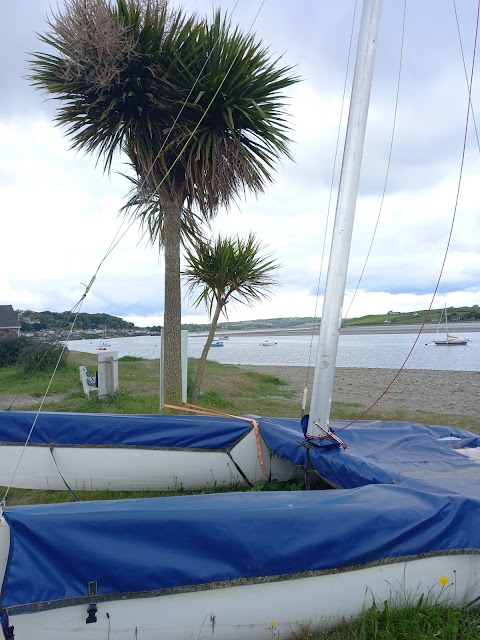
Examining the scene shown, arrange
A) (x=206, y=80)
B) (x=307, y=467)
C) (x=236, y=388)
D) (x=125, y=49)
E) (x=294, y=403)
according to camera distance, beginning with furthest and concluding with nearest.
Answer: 1. (x=236, y=388)
2. (x=294, y=403)
3. (x=206, y=80)
4. (x=125, y=49)
5. (x=307, y=467)

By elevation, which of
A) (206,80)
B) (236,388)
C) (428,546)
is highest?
(206,80)

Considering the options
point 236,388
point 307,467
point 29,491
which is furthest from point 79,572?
point 236,388

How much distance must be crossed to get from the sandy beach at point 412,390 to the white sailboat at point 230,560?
8665mm

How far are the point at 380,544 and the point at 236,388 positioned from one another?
1251 cm

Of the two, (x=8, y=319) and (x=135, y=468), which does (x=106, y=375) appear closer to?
(x=135, y=468)

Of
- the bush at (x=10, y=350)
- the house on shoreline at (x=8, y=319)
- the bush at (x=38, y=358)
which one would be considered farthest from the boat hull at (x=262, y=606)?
the house on shoreline at (x=8, y=319)

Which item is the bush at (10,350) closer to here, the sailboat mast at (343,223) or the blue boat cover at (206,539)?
the sailboat mast at (343,223)

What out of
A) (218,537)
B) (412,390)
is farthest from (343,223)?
(412,390)

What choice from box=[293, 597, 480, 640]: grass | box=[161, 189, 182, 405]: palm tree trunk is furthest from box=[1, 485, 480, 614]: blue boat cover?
box=[161, 189, 182, 405]: palm tree trunk

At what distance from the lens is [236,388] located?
14.8m

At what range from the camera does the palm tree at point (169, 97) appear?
20.4 ft

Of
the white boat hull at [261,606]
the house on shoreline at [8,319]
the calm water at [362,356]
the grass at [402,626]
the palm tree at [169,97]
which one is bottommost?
the calm water at [362,356]

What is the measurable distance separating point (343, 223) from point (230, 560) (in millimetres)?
2453

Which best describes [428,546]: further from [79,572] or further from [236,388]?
[236,388]
